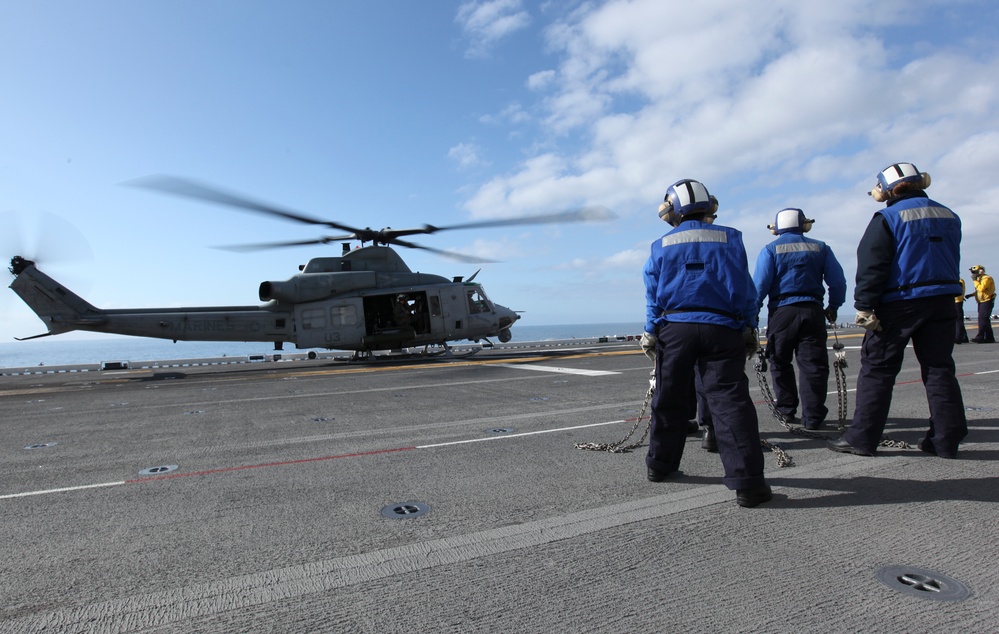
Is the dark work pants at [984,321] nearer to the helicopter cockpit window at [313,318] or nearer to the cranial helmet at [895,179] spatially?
the cranial helmet at [895,179]

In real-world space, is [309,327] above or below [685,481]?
above

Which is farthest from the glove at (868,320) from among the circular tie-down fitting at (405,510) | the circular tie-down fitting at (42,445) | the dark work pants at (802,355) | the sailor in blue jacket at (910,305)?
the circular tie-down fitting at (42,445)

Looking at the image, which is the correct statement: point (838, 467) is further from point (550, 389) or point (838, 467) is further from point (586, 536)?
point (550, 389)

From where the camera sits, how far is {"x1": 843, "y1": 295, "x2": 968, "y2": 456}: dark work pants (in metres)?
3.90

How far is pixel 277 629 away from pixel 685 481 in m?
2.58

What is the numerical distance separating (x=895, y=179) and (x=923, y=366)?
1.43 m

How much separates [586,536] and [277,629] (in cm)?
141

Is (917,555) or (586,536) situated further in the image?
(586,536)

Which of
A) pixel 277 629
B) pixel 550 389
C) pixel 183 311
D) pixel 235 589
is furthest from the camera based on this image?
pixel 183 311

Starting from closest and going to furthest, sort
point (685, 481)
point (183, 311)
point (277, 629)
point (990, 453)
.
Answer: point (277, 629)
point (685, 481)
point (990, 453)
point (183, 311)

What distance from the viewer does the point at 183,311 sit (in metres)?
14.8

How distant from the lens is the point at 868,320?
4.01 meters

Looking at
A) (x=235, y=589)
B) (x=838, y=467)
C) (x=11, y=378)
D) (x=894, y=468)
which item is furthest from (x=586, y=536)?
(x=11, y=378)

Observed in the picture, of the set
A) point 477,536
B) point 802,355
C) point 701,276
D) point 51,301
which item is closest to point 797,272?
point 802,355
